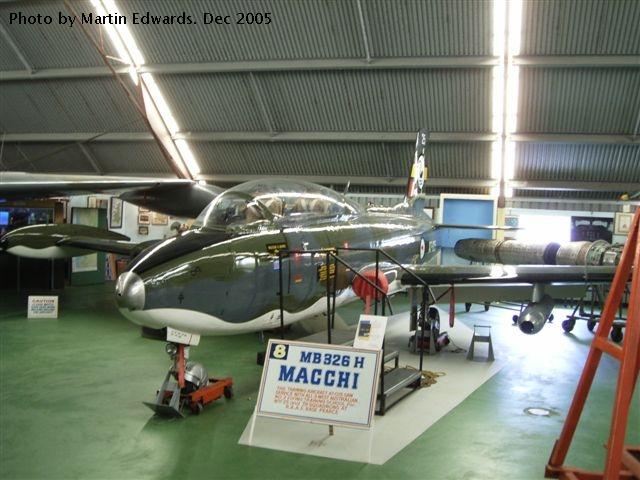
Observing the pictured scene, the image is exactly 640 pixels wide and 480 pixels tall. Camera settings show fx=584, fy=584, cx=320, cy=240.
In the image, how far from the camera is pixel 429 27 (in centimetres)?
1280

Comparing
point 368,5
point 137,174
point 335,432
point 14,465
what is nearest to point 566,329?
point 335,432

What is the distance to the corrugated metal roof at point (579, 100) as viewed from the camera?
512 inches

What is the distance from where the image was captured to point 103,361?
810 centimetres

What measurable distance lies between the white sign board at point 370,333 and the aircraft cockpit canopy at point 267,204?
74.7 inches

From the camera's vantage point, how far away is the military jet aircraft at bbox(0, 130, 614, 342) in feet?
17.5

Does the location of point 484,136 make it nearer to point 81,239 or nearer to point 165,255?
point 81,239

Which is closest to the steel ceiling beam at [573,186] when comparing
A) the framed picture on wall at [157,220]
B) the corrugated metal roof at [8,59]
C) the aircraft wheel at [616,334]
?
the aircraft wheel at [616,334]

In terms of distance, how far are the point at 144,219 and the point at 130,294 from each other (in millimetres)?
13923

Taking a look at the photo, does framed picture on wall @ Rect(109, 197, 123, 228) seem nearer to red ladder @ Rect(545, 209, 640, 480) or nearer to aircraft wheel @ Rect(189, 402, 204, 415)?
aircraft wheel @ Rect(189, 402, 204, 415)

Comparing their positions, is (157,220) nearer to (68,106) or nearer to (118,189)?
(68,106)

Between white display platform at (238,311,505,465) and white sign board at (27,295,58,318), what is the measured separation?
717cm

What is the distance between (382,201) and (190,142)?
6.00 metres

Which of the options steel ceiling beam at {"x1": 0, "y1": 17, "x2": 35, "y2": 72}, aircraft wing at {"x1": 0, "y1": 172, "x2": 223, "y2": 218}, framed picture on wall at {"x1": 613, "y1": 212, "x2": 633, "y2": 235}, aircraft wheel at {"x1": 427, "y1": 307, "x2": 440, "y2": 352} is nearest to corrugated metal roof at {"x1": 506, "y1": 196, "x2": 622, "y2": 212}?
framed picture on wall at {"x1": 613, "y1": 212, "x2": 633, "y2": 235}

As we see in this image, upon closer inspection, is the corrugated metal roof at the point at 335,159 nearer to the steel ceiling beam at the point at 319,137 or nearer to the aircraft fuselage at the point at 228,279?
the steel ceiling beam at the point at 319,137
